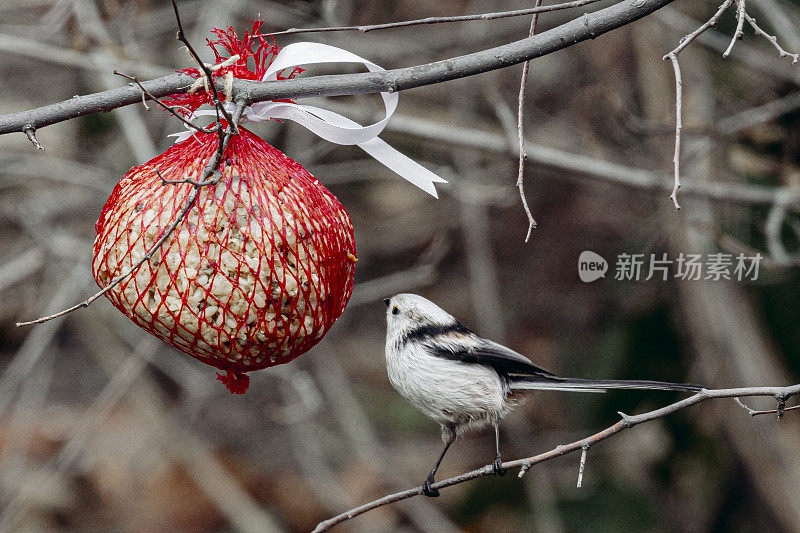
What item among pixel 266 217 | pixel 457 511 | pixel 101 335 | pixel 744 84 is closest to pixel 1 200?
pixel 101 335

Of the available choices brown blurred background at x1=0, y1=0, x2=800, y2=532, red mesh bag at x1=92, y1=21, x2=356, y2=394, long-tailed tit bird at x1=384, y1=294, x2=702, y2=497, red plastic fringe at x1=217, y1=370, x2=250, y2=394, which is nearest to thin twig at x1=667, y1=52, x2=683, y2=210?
long-tailed tit bird at x1=384, y1=294, x2=702, y2=497

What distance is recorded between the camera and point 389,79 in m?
1.60

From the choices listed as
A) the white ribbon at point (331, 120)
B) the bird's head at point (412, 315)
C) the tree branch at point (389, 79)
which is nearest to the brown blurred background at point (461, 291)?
the bird's head at point (412, 315)

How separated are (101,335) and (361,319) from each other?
2.40 m

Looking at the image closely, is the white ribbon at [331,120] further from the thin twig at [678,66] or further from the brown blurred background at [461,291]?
the brown blurred background at [461,291]

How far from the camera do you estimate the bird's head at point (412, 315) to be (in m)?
2.02

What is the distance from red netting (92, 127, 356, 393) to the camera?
1.71 metres

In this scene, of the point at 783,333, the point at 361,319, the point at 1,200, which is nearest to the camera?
the point at 783,333

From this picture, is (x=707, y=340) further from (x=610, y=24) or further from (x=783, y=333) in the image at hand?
(x=610, y=24)

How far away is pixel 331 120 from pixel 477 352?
2.04 feet

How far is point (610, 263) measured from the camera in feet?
16.2

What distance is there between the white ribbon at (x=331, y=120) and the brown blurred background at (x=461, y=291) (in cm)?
163

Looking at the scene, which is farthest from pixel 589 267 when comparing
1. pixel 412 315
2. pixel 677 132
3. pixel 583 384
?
pixel 677 132

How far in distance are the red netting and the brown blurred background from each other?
169cm
